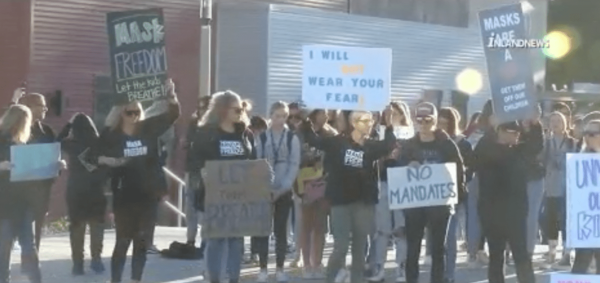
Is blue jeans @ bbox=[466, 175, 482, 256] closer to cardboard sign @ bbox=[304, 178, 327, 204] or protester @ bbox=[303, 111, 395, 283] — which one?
cardboard sign @ bbox=[304, 178, 327, 204]

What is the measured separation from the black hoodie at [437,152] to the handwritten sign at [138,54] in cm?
234

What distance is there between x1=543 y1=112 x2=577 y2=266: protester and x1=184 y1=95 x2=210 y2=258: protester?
13.2 ft

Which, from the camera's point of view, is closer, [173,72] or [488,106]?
[488,106]

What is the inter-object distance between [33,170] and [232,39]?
12.3m

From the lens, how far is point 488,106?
512 inches

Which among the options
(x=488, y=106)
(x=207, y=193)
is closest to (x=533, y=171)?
(x=488, y=106)

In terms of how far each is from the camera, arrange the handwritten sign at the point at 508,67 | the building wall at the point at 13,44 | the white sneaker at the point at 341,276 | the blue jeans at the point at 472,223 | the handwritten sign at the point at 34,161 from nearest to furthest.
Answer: the handwritten sign at the point at 34,161
the handwritten sign at the point at 508,67
the white sneaker at the point at 341,276
the blue jeans at the point at 472,223
the building wall at the point at 13,44

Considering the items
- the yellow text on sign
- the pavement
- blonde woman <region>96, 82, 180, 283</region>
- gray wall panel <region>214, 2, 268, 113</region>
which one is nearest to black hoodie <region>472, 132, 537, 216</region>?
the yellow text on sign

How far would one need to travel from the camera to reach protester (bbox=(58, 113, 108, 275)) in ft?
42.8

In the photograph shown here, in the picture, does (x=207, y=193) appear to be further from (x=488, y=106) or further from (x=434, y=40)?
(x=434, y=40)

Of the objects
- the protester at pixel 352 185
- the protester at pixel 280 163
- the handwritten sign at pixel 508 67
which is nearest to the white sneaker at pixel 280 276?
the protester at pixel 280 163

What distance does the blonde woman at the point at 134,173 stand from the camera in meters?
11.1

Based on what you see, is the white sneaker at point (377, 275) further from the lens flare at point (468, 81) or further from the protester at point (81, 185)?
the lens flare at point (468, 81)

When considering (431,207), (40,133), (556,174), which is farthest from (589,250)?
(40,133)
